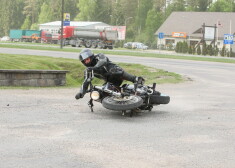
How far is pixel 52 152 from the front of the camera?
7.23m

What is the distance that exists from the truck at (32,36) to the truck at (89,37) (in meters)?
16.4

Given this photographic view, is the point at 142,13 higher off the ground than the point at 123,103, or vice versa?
the point at 142,13

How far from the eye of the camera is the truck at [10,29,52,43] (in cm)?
8825

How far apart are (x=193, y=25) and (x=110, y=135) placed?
83.7m

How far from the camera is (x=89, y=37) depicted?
71.1 metres

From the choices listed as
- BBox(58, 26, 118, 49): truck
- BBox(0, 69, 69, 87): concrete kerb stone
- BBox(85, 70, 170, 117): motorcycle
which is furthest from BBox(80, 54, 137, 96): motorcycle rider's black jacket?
BBox(58, 26, 118, 49): truck

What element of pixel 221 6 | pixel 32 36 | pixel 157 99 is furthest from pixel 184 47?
pixel 157 99

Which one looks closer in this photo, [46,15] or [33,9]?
[46,15]

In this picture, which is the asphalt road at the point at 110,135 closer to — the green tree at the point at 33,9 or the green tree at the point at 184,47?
the green tree at the point at 184,47

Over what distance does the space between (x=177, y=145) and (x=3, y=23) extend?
498 feet

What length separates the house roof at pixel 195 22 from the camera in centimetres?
8581

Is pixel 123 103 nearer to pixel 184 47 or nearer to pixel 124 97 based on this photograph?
pixel 124 97

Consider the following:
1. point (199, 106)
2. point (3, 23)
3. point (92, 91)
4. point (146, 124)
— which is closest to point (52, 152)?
point (146, 124)

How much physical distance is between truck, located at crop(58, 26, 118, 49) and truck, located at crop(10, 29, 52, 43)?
1639cm
